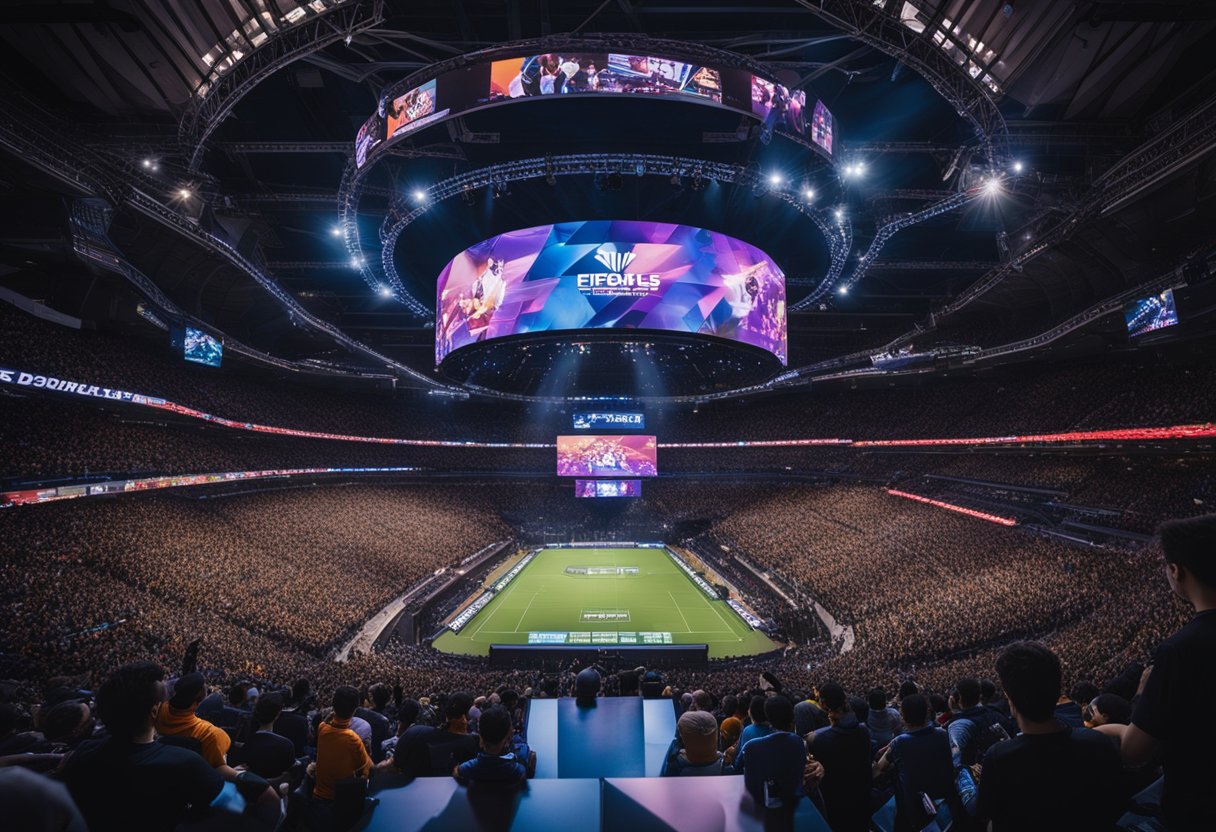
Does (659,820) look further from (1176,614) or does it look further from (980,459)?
(980,459)

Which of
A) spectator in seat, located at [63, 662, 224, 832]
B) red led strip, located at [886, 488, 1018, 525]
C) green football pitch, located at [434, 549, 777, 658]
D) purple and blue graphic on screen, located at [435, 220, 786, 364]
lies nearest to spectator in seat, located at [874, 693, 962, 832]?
spectator in seat, located at [63, 662, 224, 832]

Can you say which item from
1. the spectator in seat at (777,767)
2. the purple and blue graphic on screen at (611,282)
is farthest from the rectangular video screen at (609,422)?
the spectator in seat at (777,767)

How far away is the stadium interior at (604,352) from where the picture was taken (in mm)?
3150

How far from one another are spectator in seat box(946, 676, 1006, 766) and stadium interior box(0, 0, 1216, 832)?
53 mm

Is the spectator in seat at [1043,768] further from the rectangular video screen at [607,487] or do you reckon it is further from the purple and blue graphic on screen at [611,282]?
the rectangular video screen at [607,487]

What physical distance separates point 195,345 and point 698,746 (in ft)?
96.7

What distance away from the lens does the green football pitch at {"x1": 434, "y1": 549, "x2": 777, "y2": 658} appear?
23.3 metres

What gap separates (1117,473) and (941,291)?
52.3ft

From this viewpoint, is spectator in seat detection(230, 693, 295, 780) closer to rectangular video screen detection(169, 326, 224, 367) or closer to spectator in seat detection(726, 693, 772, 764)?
spectator in seat detection(726, 693, 772, 764)

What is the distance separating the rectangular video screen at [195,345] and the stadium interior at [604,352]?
0.61 ft

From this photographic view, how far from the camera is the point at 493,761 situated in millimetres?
3137

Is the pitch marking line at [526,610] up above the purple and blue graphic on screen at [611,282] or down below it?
below

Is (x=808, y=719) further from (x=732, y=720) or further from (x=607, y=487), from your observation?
(x=607, y=487)

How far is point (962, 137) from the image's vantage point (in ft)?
62.4
